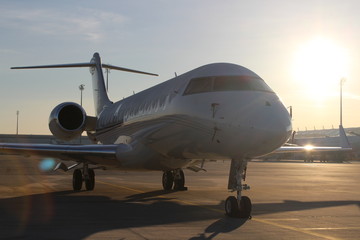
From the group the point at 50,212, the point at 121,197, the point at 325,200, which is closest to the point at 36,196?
the point at 121,197

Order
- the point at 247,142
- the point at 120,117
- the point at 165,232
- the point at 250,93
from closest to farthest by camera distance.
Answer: the point at 165,232 → the point at 247,142 → the point at 250,93 → the point at 120,117

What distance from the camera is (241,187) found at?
33.6ft

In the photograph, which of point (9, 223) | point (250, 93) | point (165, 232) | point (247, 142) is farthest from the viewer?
point (250, 93)

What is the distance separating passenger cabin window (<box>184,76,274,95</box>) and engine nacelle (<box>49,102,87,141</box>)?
8.08 m

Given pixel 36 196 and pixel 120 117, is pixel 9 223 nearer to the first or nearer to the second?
pixel 36 196

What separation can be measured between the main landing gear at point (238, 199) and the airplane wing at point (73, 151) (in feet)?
16.2

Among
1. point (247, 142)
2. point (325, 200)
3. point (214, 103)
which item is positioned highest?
point (214, 103)

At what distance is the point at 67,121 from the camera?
18.7 metres

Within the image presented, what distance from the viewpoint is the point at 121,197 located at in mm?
14484

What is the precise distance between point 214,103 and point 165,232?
11.4ft

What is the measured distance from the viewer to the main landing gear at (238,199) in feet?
32.5

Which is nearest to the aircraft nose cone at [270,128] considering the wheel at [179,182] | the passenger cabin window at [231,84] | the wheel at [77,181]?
the passenger cabin window at [231,84]

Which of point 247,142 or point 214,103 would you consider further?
point 214,103

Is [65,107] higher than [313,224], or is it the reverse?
[65,107]
